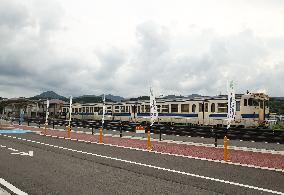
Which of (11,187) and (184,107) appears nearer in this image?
(11,187)

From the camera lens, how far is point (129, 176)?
9242 millimetres

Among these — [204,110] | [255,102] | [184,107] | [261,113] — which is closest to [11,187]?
[204,110]

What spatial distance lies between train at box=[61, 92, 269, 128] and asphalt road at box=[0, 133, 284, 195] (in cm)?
2025

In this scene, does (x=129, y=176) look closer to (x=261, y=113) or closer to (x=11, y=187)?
(x=11, y=187)

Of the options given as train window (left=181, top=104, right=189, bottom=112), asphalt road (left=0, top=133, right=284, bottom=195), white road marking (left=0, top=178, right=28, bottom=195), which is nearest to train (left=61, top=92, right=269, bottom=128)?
train window (left=181, top=104, right=189, bottom=112)

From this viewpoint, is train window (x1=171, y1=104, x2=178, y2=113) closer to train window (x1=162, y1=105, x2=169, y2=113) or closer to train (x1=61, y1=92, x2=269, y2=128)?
train (x1=61, y1=92, x2=269, y2=128)

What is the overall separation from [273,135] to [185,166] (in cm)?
1242

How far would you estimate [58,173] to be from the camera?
9.49 meters

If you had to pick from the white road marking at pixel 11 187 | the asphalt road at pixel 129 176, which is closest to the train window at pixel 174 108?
the asphalt road at pixel 129 176

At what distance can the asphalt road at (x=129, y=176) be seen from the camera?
7617 mm

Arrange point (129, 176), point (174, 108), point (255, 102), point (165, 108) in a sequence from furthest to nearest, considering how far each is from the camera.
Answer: point (165, 108)
point (174, 108)
point (255, 102)
point (129, 176)

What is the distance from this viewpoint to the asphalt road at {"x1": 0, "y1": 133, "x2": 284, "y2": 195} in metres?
7.62

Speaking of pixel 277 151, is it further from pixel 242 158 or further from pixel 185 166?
pixel 185 166

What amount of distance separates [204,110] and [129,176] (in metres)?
25.7
